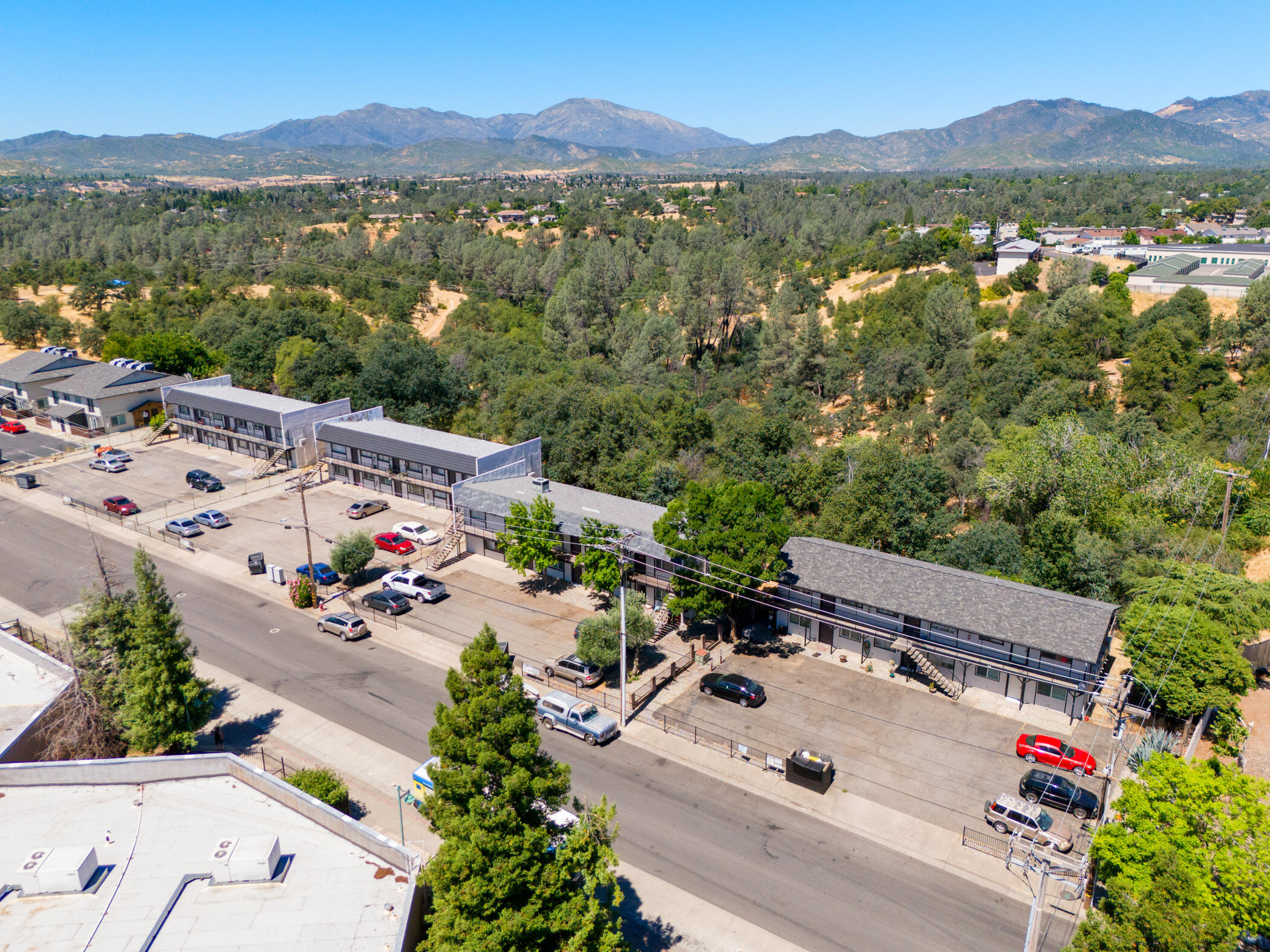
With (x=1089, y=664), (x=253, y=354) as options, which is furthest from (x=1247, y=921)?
(x=253, y=354)

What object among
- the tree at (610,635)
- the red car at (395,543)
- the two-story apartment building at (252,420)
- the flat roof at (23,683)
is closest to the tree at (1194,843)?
the tree at (610,635)

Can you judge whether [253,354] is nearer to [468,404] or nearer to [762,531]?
[468,404]

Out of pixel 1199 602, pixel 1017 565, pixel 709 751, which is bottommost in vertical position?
pixel 709 751

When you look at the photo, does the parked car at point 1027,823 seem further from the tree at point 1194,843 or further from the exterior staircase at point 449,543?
the exterior staircase at point 449,543

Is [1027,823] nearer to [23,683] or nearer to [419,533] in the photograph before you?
[23,683]

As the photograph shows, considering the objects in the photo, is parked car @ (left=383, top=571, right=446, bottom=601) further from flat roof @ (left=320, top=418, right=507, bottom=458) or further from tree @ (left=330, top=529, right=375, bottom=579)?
flat roof @ (left=320, top=418, right=507, bottom=458)

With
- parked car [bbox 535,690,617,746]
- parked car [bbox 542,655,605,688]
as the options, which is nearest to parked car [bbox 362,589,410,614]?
parked car [bbox 542,655,605,688]
